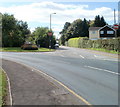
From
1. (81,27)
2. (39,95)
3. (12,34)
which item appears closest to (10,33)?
(12,34)

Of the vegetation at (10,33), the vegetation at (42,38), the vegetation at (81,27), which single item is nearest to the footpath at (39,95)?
the vegetation at (10,33)

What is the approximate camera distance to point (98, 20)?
273 feet

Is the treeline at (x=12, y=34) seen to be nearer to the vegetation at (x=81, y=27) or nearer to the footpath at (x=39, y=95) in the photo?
the footpath at (x=39, y=95)

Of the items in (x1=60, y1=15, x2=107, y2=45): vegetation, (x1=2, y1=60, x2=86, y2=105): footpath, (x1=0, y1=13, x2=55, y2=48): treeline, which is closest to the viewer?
(x1=2, y1=60, x2=86, y2=105): footpath

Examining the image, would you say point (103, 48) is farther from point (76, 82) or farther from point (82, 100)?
point (82, 100)

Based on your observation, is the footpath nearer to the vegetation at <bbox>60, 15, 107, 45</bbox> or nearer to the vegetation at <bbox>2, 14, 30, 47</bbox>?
the vegetation at <bbox>2, 14, 30, 47</bbox>

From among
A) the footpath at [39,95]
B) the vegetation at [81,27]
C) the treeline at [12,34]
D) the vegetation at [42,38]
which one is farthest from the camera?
the vegetation at [81,27]

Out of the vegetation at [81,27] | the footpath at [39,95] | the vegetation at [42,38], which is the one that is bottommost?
the footpath at [39,95]

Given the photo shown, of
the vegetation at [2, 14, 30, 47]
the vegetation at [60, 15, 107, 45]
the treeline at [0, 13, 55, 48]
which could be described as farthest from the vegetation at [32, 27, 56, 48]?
the vegetation at [60, 15, 107, 45]

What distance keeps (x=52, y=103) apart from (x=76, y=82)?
10.2 ft

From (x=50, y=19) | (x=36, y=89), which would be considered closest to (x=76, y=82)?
(x=36, y=89)

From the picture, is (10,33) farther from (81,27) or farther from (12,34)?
(81,27)

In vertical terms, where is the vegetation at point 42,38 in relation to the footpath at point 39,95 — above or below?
above

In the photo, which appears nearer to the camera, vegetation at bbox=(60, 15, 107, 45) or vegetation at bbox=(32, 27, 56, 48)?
vegetation at bbox=(32, 27, 56, 48)
